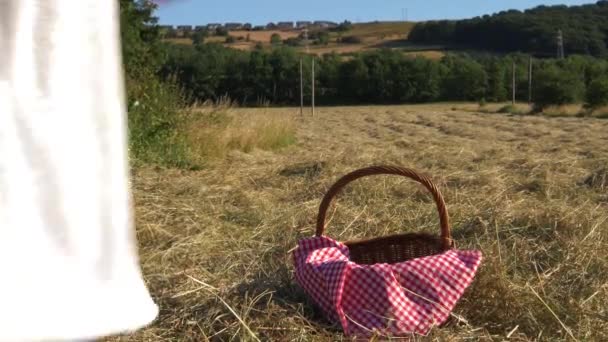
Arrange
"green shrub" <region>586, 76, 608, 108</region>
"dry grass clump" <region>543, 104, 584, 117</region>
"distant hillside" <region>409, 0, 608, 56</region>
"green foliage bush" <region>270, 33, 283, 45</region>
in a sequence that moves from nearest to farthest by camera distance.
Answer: "dry grass clump" <region>543, 104, 584, 117</region> → "green shrub" <region>586, 76, 608, 108</region> → "green foliage bush" <region>270, 33, 283, 45</region> → "distant hillside" <region>409, 0, 608, 56</region>

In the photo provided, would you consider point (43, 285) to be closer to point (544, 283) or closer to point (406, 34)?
point (544, 283)

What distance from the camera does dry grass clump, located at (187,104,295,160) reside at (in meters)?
8.76

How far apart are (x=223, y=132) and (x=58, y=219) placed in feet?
26.6

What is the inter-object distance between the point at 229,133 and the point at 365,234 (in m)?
5.74

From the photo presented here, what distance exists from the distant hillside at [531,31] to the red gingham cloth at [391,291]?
2215 inches

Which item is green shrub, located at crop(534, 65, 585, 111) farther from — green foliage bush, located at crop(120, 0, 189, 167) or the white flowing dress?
the white flowing dress

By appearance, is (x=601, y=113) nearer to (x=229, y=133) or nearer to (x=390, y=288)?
(x=229, y=133)

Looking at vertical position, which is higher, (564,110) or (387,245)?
(387,245)

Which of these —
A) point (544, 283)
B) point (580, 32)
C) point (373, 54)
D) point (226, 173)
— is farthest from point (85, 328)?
point (580, 32)

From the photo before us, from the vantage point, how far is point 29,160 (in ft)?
4.42

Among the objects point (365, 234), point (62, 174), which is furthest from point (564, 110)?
point (62, 174)

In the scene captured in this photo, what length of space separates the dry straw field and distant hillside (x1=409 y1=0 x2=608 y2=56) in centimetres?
5167

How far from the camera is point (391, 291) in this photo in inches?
92.9

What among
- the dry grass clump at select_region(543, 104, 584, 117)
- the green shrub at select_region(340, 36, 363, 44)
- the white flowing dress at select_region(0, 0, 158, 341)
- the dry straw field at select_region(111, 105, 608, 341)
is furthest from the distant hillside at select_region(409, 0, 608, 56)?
the white flowing dress at select_region(0, 0, 158, 341)
